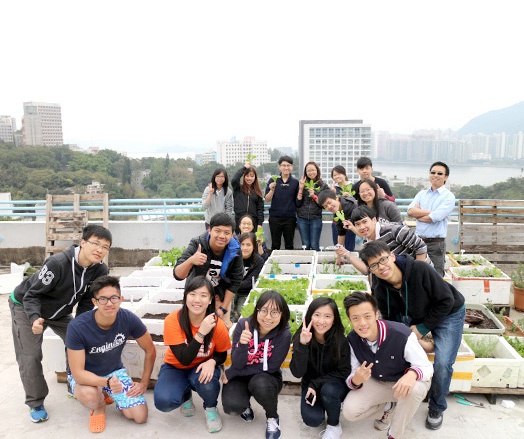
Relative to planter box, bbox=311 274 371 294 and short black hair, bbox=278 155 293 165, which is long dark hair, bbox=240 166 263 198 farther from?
planter box, bbox=311 274 371 294

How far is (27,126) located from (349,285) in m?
20.4

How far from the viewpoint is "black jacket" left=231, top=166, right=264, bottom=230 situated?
17.7 ft

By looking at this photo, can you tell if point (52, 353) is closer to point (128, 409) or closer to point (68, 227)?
point (128, 409)

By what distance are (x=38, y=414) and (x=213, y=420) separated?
3.90ft

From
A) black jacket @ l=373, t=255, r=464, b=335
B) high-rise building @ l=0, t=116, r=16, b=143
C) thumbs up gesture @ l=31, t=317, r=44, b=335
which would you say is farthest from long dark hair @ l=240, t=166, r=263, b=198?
high-rise building @ l=0, t=116, r=16, b=143

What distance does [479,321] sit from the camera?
387 centimetres

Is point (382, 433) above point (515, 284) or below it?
below

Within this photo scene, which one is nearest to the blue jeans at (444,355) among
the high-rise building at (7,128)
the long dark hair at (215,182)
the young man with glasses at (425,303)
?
the young man with glasses at (425,303)

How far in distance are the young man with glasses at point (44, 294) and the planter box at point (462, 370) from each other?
244 centimetres

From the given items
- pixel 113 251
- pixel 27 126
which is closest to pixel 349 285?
pixel 113 251

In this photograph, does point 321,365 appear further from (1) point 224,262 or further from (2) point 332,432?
(1) point 224,262

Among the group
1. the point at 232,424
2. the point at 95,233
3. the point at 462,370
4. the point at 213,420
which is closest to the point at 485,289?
the point at 462,370

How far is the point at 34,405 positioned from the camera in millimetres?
2785

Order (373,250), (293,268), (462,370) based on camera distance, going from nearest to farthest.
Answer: (373,250), (462,370), (293,268)
